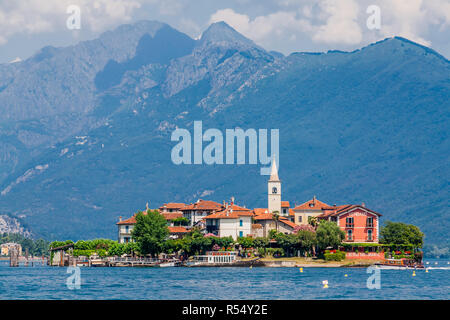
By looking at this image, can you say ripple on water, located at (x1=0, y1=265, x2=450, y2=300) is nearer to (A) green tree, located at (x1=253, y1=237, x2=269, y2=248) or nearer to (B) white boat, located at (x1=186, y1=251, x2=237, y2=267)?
(B) white boat, located at (x1=186, y1=251, x2=237, y2=267)

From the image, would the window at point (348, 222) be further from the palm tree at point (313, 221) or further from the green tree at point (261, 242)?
the green tree at point (261, 242)

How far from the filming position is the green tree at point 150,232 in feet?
459

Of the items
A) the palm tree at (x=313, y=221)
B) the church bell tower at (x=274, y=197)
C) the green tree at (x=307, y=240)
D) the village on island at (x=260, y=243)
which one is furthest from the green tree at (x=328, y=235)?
the church bell tower at (x=274, y=197)

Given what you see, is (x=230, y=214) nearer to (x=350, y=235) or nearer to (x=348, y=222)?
(x=348, y=222)

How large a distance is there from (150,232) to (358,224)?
36.1 m

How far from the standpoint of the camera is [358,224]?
140500mm

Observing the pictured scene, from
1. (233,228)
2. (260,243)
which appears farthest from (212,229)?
(260,243)

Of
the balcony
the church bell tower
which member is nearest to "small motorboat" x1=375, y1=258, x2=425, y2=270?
the balcony

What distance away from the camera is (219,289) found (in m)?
75.9

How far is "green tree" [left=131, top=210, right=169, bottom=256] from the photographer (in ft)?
459

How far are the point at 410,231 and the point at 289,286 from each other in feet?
215

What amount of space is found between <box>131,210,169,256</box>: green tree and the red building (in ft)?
96.9

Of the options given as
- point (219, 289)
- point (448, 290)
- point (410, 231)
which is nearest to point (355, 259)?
→ point (410, 231)
